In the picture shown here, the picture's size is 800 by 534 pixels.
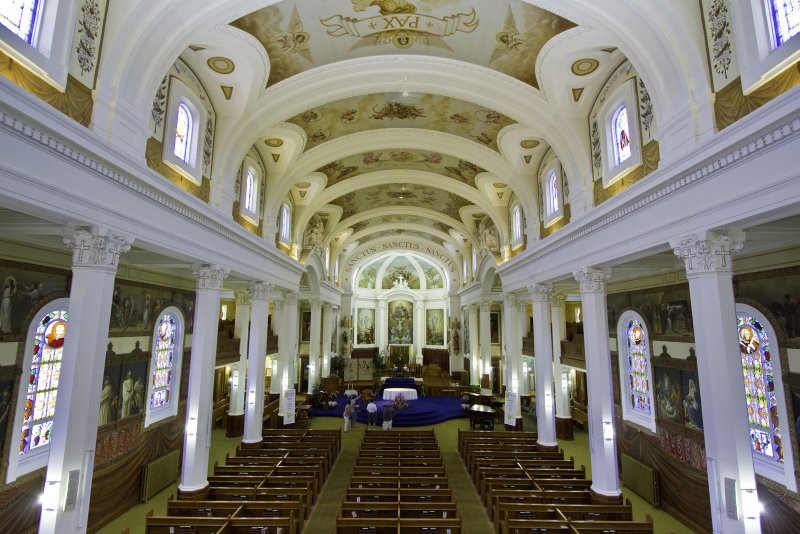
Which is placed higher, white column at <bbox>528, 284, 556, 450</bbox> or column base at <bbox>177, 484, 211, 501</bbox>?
white column at <bbox>528, 284, 556, 450</bbox>

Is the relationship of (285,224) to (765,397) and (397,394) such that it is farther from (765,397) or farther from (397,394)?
(765,397)

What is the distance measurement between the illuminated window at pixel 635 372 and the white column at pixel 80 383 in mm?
12976

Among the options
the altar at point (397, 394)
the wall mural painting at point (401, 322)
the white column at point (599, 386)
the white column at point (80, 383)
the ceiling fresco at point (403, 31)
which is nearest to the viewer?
the white column at point (80, 383)

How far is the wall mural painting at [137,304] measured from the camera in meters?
10.8

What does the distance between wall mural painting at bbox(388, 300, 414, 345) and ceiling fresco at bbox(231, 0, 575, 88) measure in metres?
28.3

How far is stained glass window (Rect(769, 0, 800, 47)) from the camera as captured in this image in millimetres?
5438

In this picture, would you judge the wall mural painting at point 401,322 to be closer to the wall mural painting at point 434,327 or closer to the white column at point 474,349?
the wall mural painting at point 434,327

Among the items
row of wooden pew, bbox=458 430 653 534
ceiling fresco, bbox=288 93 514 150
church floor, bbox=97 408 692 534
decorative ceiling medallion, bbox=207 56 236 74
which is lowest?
church floor, bbox=97 408 692 534

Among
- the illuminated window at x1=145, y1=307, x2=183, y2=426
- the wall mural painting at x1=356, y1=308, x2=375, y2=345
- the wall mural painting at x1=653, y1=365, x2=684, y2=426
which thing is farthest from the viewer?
the wall mural painting at x1=356, y1=308, x2=375, y2=345

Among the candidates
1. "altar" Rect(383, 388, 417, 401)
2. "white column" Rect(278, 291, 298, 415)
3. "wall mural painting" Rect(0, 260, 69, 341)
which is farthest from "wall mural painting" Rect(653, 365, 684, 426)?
"wall mural painting" Rect(0, 260, 69, 341)

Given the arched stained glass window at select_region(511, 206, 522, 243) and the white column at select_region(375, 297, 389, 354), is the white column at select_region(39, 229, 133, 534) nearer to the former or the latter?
the arched stained glass window at select_region(511, 206, 522, 243)

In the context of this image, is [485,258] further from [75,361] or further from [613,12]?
[75,361]

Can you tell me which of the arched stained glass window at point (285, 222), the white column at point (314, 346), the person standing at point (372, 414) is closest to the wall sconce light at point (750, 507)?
the person standing at point (372, 414)

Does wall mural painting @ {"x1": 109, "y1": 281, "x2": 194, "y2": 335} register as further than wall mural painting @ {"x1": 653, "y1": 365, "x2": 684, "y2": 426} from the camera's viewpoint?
No
